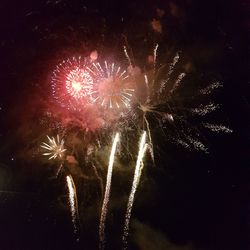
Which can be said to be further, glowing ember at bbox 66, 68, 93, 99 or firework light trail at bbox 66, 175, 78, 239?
firework light trail at bbox 66, 175, 78, 239

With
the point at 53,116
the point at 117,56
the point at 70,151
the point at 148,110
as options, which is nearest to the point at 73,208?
the point at 70,151

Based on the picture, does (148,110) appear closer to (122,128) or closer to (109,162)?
(122,128)

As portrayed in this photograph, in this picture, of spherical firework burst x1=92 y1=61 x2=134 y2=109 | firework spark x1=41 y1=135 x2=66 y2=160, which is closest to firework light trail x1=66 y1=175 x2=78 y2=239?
firework spark x1=41 y1=135 x2=66 y2=160

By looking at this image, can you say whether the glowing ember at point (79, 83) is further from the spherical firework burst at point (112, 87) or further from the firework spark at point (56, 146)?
the firework spark at point (56, 146)

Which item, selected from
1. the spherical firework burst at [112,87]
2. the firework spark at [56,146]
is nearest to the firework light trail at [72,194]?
the firework spark at [56,146]

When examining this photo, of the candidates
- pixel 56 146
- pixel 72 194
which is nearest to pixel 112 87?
pixel 56 146

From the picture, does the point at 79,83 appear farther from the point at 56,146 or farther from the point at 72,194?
the point at 72,194

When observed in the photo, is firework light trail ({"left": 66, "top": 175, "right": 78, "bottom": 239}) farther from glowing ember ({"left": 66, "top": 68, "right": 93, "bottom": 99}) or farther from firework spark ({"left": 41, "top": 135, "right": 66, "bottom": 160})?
glowing ember ({"left": 66, "top": 68, "right": 93, "bottom": 99})

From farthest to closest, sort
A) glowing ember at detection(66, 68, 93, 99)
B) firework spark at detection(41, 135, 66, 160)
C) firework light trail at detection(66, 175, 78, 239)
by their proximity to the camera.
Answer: firework light trail at detection(66, 175, 78, 239), firework spark at detection(41, 135, 66, 160), glowing ember at detection(66, 68, 93, 99)
